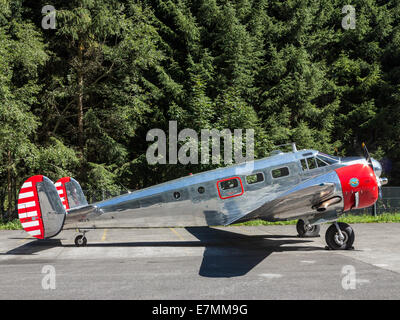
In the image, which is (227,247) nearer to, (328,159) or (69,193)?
(328,159)

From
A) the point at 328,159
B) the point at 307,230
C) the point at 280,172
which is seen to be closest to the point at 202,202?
the point at 280,172

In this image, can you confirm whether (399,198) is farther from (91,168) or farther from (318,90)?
(91,168)

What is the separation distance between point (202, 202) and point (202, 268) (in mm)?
3166

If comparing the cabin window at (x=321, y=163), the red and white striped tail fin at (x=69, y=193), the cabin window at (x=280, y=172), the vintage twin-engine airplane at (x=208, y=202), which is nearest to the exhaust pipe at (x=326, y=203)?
the vintage twin-engine airplane at (x=208, y=202)

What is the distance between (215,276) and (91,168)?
19.0 meters

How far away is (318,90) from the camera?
30297 mm

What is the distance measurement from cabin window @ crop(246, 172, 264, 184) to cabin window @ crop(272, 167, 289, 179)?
1.31 feet

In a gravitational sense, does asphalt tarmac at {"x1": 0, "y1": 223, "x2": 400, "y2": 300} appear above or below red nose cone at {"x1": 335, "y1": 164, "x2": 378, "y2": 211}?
below

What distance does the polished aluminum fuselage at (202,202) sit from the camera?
12484mm

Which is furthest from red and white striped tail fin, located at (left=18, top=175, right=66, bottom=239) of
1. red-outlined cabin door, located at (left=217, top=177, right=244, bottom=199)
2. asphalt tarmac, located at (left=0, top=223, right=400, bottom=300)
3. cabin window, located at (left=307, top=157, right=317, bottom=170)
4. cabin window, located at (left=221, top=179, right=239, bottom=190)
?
cabin window, located at (left=307, top=157, right=317, bottom=170)

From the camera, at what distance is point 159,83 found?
27.8 metres

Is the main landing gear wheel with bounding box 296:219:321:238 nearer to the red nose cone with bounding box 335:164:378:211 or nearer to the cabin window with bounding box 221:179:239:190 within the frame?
the red nose cone with bounding box 335:164:378:211

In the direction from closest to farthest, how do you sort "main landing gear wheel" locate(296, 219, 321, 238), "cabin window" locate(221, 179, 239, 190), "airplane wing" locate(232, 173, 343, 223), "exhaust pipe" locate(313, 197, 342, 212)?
"airplane wing" locate(232, 173, 343, 223)
"exhaust pipe" locate(313, 197, 342, 212)
"cabin window" locate(221, 179, 239, 190)
"main landing gear wheel" locate(296, 219, 321, 238)

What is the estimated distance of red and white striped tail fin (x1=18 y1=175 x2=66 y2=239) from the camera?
1191cm
